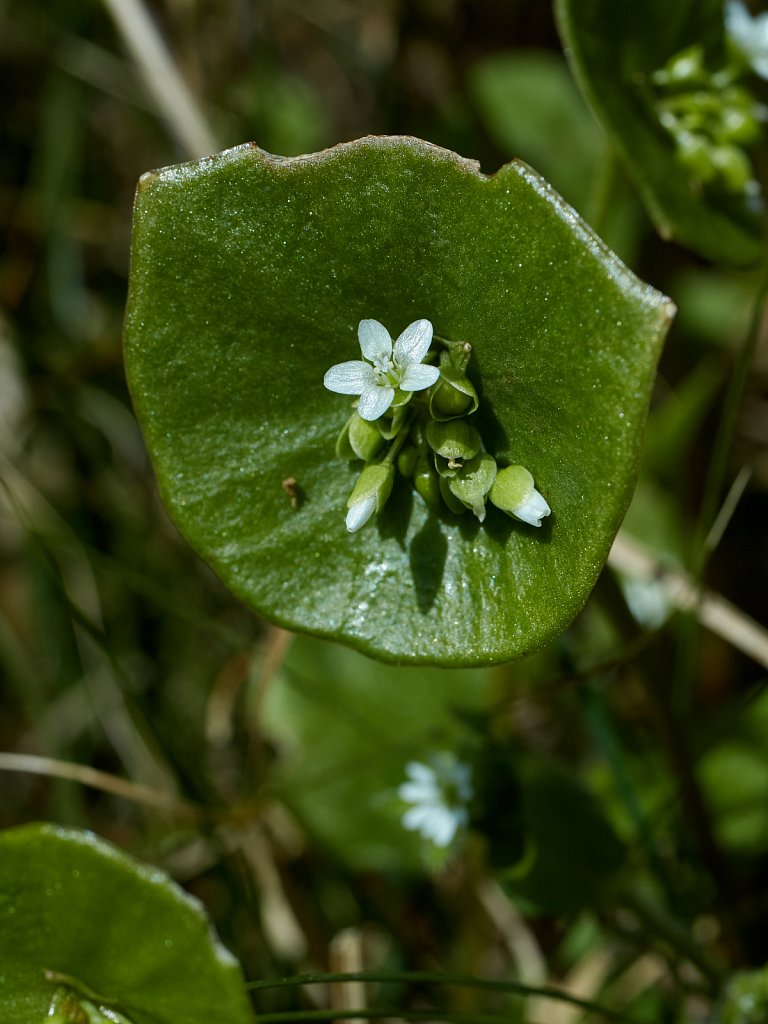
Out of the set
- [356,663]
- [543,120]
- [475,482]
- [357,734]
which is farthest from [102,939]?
[543,120]

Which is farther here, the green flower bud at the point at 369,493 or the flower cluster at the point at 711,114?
the flower cluster at the point at 711,114

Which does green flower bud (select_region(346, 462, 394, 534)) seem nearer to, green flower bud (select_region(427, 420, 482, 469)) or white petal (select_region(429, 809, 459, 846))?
green flower bud (select_region(427, 420, 482, 469))

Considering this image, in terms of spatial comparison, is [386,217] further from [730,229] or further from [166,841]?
[166,841]

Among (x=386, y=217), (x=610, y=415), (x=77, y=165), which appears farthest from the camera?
(x=77, y=165)

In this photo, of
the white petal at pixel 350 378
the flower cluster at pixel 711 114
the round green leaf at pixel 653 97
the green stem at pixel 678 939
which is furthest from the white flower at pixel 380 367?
the green stem at pixel 678 939

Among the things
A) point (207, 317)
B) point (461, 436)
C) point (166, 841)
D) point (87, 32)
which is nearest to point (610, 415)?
point (461, 436)

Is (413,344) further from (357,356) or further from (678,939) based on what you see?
(678,939)

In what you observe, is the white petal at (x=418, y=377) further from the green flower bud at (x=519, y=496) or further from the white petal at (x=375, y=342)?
the green flower bud at (x=519, y=496)

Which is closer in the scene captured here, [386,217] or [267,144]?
[386,217]
